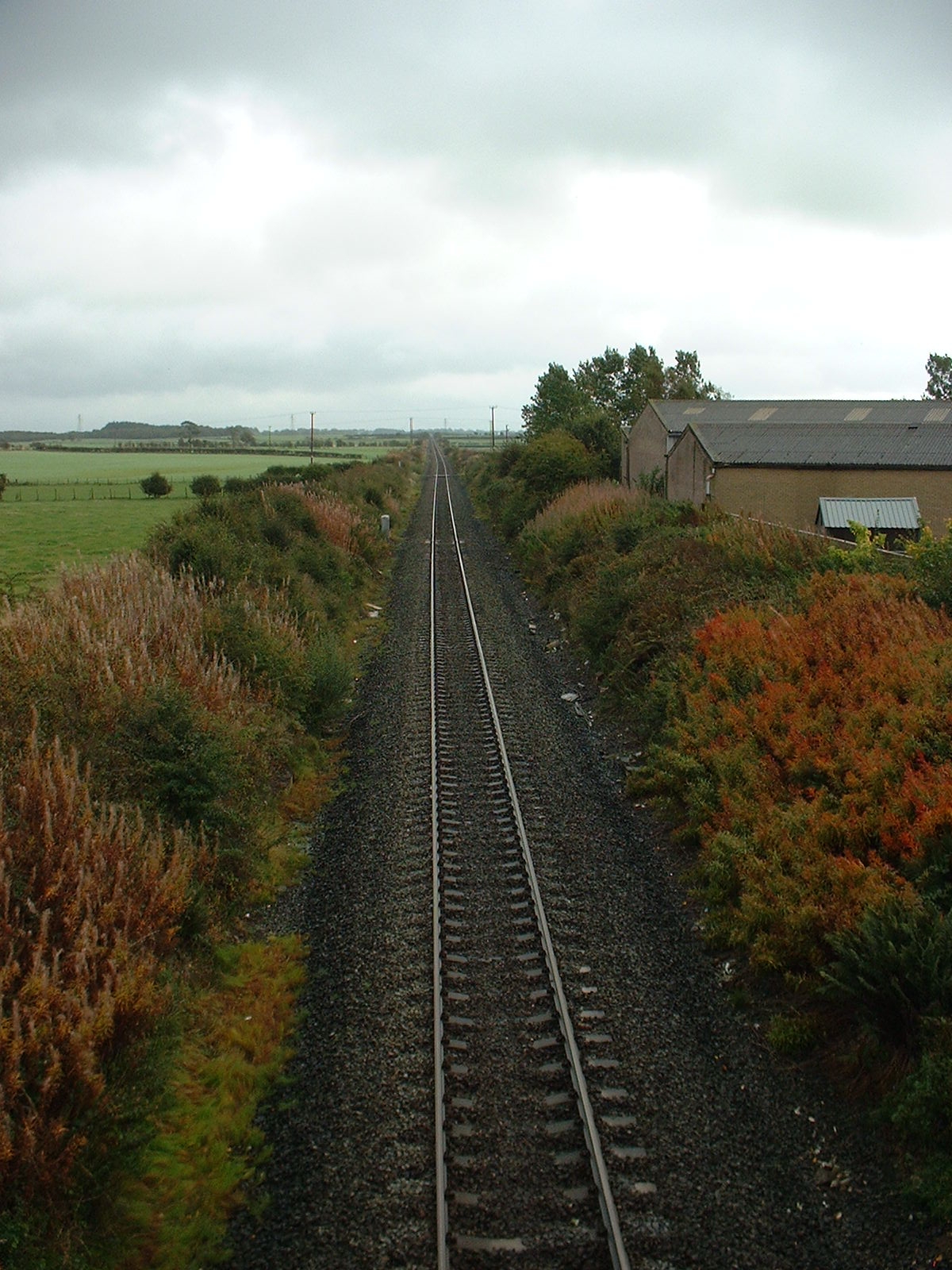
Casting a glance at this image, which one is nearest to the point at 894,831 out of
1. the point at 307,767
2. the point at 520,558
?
the point at 307,767

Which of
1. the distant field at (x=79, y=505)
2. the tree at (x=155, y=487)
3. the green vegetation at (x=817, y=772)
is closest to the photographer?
the green vegetation at (x=817, y=772)

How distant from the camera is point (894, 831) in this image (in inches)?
293

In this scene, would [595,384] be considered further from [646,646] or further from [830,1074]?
[830,1074]

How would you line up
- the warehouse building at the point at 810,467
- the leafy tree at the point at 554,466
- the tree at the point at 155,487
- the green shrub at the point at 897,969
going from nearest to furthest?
the green shrub at the point at 897,969 → the warehouse building at the point at 810,467 → the leafy tree at the point at 554,466 → the tree at the point at 155,487

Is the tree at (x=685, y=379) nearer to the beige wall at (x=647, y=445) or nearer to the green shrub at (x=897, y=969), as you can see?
the beige wall at (x=647, y=445)

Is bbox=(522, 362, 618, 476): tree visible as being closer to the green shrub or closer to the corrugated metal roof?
the corrugated metal roof

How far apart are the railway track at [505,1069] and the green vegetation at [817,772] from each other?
5.50 feet

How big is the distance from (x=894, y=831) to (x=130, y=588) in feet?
36.1

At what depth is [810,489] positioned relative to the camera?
2647cm

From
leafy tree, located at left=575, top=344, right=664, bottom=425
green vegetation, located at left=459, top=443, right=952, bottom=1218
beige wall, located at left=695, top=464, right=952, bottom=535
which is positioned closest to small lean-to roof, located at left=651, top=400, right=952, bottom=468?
beige wall, located at left=695, top=464, right=952, bottom=535

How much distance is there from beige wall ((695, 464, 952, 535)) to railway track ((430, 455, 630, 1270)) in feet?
62.2

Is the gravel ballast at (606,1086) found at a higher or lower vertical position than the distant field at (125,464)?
lower

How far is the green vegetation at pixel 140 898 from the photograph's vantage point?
491 centimetres

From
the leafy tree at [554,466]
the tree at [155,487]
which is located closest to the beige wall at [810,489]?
the leafy tree at [554,466]
